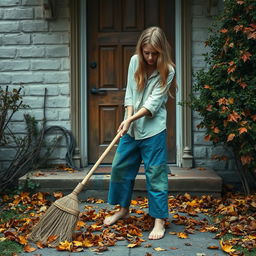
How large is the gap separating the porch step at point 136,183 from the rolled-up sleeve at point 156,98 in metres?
1.55

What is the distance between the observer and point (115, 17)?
6223 millimetres

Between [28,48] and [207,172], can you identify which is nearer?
[207,172]

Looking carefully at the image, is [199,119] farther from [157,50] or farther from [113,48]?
[157,50]

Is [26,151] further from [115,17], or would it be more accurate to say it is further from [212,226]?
[212,226]

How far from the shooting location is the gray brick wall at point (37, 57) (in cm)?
612

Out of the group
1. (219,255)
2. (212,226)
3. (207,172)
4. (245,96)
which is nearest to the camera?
(219,255)

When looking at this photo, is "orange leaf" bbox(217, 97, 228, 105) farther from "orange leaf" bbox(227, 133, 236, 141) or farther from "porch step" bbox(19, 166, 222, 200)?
"porch step" bbox(19, 166, 222, 200)

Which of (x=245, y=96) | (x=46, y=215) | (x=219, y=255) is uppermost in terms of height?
(x=245, y=96)

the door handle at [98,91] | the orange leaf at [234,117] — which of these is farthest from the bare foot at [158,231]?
the door handle at [98,91]

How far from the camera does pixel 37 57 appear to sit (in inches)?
242

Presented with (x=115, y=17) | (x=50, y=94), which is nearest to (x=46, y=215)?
(x=50, y=94)

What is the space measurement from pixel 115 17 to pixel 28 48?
1.20 metres

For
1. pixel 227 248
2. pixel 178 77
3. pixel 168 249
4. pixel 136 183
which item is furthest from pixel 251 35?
pixel 168 249

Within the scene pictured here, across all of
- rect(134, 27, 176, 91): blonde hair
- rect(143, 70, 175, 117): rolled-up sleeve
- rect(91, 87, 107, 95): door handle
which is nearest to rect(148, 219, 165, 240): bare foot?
rect(143, 70, 175, 117): rolled-up sleeve
